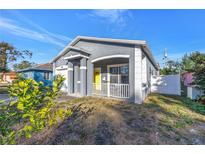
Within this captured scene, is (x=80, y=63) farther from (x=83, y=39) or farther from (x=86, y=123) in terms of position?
(x=86, y=123)

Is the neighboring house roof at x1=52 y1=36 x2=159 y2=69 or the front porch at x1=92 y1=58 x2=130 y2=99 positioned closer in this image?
the neighboring house roof at x1=52 y1=36 x2=159 y2=69

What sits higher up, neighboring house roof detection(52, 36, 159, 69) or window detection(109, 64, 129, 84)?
neighboring house roof detection(52, 36, 159, 69)

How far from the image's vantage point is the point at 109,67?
32.5ft

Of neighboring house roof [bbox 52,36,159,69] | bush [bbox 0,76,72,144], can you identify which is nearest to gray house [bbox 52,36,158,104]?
neighboring house roof [bbox 52,36,159,69]

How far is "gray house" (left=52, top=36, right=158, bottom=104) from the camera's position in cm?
682

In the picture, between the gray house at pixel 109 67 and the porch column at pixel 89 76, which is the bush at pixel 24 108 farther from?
the porch column at pixel 89 76

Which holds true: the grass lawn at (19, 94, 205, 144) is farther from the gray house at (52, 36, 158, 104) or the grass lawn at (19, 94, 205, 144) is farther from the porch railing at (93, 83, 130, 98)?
the porch railing at (93, 83, 130, 98)

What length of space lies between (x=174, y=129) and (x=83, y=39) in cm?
810

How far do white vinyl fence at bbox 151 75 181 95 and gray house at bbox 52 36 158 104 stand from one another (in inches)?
161

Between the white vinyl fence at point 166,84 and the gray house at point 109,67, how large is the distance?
4.08 meters

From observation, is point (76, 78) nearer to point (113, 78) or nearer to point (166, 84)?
point (113, 78)

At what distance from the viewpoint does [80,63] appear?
30.6ft

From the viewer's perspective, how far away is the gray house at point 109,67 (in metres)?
6.82

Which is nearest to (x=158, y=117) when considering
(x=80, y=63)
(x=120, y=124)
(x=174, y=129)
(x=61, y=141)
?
(x=174, y=129)
